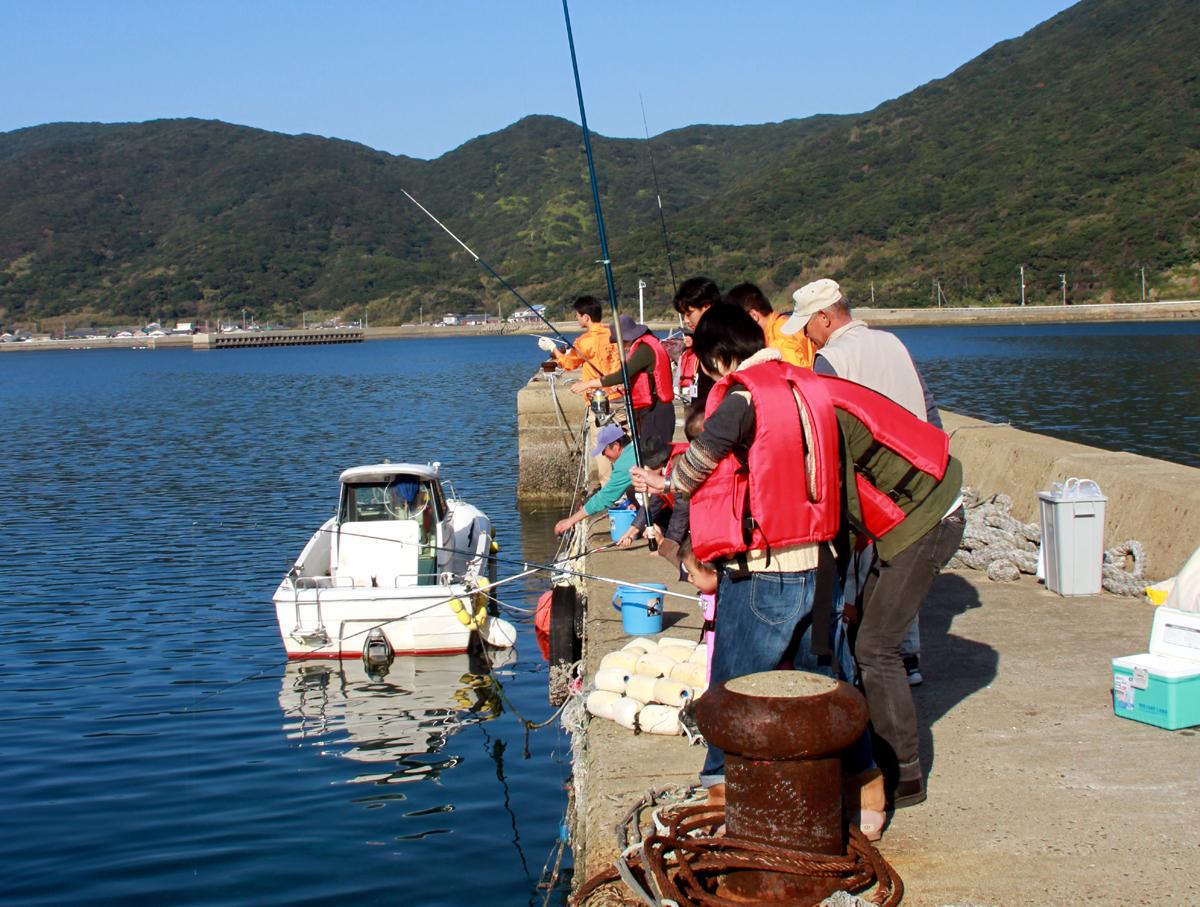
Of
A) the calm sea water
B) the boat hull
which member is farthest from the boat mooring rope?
the boat hull

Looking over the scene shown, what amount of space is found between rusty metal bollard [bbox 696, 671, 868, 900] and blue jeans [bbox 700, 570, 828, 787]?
0.90 feet

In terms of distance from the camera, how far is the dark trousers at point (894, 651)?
446 cm

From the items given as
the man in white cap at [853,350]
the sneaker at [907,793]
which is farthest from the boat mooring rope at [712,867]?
the man in white cap at [853,350]

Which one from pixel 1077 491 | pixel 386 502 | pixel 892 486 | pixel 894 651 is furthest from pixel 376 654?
pixel 892 486

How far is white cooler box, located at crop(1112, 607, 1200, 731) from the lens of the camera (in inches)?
201

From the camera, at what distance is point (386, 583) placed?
11750 mm

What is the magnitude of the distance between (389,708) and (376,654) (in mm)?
921

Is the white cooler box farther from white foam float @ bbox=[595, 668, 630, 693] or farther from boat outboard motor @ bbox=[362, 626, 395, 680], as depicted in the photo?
boat outboard motor @ bbox=[362, 626, 395, 680]

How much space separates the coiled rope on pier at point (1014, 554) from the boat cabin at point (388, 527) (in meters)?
4.75

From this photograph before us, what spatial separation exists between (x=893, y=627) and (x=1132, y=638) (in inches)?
108

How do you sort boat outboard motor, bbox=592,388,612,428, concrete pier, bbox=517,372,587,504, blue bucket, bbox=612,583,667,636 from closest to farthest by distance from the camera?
blue bucket, bbox=612,583,667,636 < boat outboard motor, bbox=592,388,612,428 < concrete pier, bbox=517,372,587,504

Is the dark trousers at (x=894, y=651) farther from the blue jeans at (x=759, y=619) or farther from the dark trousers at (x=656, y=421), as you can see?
the dark trousers at (x=656, y=421)

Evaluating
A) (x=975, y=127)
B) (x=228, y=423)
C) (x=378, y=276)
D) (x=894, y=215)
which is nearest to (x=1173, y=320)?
(x=894, y=215)

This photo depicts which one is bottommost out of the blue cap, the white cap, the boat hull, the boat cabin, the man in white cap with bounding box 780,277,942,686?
the boat hull
